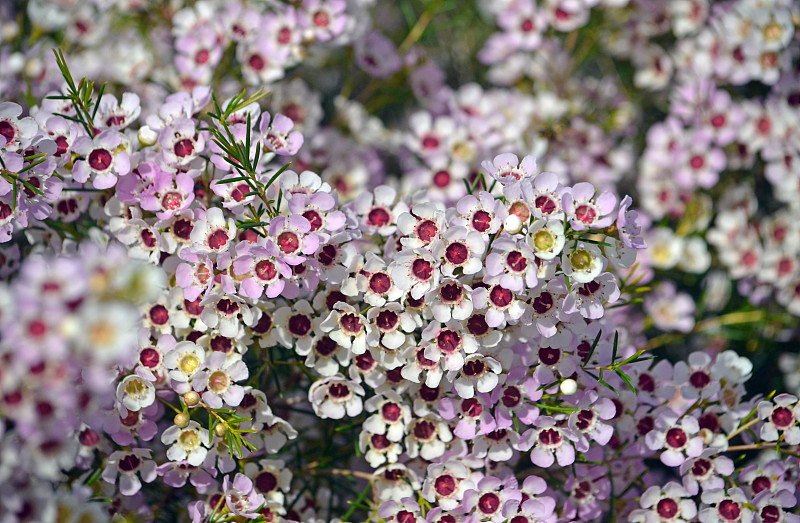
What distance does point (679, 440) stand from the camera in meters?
1.79

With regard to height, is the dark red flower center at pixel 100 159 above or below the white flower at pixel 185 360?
above

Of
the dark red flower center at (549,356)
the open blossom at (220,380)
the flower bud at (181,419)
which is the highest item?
the dark red flower center at (549,356)

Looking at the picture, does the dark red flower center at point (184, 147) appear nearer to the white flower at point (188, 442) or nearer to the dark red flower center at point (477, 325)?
the white flower at point (188, 442)

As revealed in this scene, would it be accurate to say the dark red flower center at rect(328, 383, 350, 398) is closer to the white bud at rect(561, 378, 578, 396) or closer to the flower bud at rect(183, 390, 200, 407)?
the flower bud at rect(183, 390, 200, 407)

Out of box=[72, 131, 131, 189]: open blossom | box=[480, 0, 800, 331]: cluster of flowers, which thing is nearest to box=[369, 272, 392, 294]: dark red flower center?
box=[72, 131, 131, 189]: open blossom

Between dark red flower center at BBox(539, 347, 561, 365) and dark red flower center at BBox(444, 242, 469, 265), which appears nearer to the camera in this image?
dark red flower center at BBox(444, 242, 469, 265)

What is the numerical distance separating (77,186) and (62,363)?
0.96 metres

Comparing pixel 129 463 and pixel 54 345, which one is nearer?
pixel 54 345

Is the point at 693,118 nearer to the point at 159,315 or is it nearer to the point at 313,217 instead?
the point at 313,217

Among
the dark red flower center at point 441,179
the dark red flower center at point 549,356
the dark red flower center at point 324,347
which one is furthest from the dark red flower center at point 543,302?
the dark red flower center at point 441,179

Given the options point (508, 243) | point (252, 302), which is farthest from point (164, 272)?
point (508, 243)

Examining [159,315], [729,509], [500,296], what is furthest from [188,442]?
[729,509]

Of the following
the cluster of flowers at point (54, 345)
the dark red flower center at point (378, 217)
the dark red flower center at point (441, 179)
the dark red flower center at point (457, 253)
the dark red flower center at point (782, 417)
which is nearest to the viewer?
the cluster of flowers at point (54, 345)

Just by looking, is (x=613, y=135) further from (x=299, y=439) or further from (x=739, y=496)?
(x=299, y=439)
